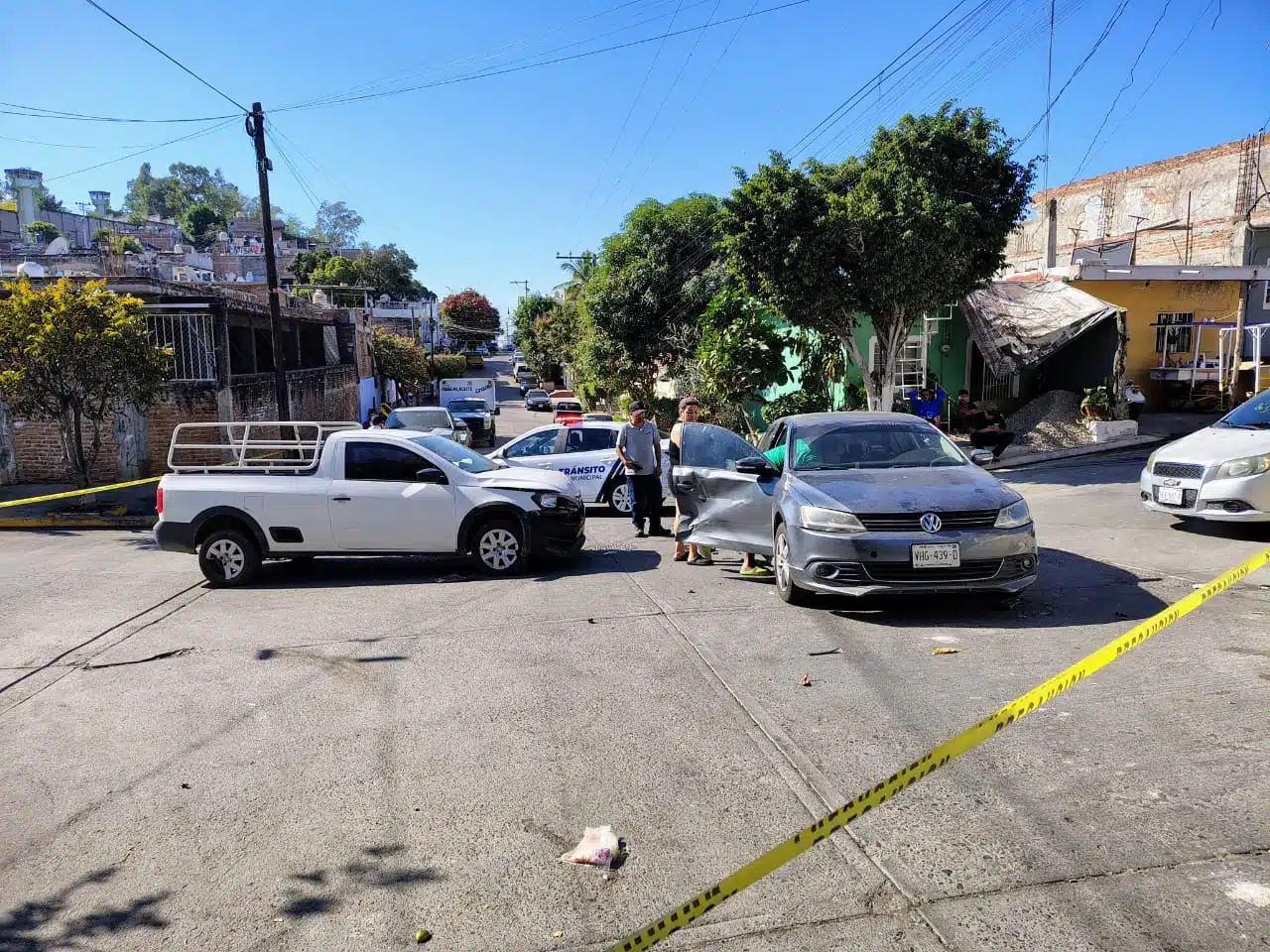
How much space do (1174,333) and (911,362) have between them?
20.8 feet

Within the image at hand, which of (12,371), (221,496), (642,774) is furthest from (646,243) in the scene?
(642,774)

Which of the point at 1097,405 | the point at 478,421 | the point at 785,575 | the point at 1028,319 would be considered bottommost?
the point at 785,575

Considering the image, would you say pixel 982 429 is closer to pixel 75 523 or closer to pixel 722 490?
pixel 722 490

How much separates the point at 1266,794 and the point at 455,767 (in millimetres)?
3689

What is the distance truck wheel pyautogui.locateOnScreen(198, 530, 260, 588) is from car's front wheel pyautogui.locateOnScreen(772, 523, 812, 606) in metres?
5.48

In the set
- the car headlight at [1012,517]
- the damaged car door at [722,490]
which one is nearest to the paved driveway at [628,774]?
the car headlight at [1012,517]

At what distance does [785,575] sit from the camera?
7570 mm

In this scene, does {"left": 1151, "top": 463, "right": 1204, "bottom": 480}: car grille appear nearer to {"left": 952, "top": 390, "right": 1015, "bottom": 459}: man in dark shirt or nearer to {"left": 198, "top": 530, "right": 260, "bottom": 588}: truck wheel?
{"left": 952, "top": 390, "right": 1015, "bottom": 459}: man in dark shirt

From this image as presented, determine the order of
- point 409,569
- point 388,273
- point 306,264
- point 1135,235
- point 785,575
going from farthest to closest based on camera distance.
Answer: point 388,273, point 306,264, point 1135,235, point 409,569, point 785,575

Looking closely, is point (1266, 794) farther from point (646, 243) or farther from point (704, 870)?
point (646, 243)

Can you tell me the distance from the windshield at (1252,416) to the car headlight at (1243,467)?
78 cm

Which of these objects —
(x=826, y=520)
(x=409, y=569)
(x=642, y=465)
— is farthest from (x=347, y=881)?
(x=642, y=465)

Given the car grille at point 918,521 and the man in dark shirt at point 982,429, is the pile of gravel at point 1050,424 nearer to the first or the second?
the man in dark shirt at point 982,429

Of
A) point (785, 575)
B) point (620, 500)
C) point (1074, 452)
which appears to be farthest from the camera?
point (1074, 452)
